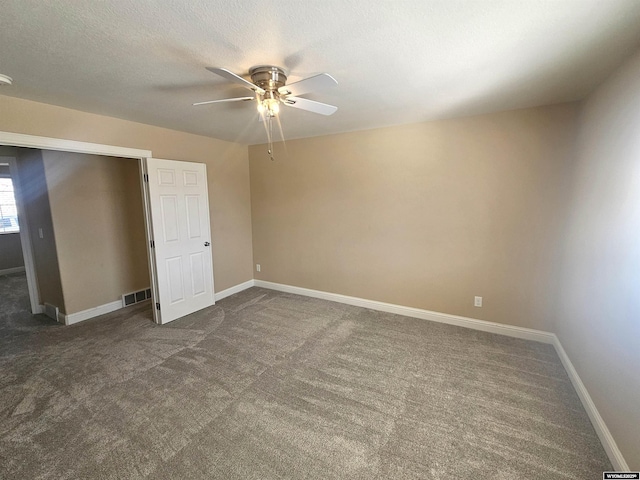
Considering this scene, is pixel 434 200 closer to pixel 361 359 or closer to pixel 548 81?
pixel 548 81

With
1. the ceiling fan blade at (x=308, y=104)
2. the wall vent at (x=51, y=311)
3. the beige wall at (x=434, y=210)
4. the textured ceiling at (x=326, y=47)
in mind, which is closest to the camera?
the textured ceiling at (x=326, y=47)

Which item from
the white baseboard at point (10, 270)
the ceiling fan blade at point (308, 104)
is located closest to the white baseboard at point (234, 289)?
the ceiling fan blade at point (308, 104)

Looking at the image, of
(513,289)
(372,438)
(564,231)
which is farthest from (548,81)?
(372,438)

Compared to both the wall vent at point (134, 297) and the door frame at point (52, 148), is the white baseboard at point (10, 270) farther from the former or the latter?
the wall vent at point (134, 297)

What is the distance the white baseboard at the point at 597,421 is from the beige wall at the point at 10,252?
9106 mm

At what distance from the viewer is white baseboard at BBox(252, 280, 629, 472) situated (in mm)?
1658

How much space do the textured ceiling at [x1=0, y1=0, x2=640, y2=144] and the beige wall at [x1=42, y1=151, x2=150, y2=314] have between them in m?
1.30

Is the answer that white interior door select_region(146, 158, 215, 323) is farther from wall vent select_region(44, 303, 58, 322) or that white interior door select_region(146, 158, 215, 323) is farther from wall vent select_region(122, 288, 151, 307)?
wall vent select_region(44, 303, 58, 322)

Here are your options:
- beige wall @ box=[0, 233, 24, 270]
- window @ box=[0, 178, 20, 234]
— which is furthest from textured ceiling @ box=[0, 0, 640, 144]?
window @ box=[0, 178, 20, 234]

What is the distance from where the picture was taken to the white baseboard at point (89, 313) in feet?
11.3

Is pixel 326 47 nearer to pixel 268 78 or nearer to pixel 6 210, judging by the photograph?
pixel 268 78

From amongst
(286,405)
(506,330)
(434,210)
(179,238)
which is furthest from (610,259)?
(179,238)

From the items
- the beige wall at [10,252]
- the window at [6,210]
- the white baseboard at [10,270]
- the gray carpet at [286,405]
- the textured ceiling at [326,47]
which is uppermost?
the textured ceiling at [326,47]

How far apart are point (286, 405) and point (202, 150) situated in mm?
3445
